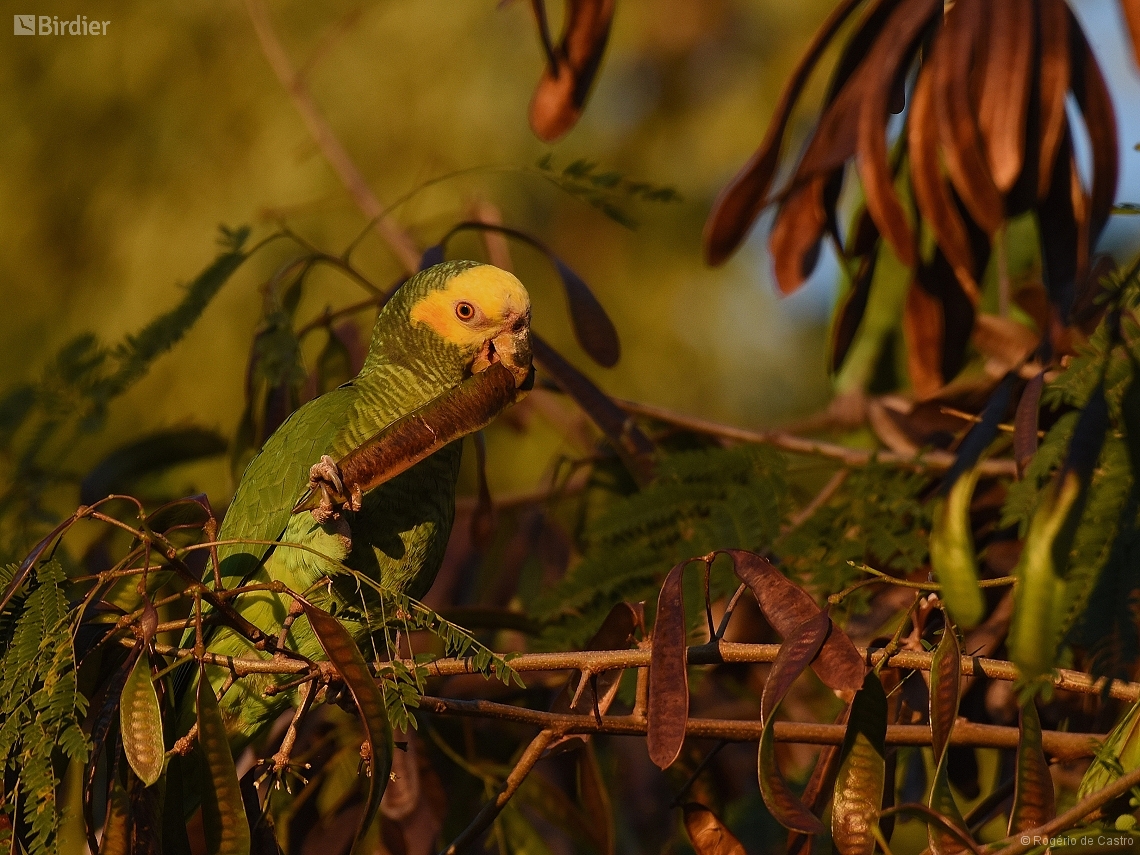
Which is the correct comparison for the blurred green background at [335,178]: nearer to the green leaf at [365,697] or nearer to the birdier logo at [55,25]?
the birdier logo at [55,25]

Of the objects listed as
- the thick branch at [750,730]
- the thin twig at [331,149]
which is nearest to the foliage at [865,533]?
the thick branch at [750,730]

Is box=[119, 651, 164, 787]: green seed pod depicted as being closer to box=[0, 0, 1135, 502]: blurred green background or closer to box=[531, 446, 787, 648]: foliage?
box=[531, 446, 787, 648]: foliage

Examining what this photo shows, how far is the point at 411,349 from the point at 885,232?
89cm

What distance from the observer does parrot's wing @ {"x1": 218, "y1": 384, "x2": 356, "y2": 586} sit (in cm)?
188

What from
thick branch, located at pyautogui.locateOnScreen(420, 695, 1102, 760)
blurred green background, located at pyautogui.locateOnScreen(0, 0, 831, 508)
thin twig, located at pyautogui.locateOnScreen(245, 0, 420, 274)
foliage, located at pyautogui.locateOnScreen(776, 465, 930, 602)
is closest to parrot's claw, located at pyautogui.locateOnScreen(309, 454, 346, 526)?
thick branch, located at pyautogui.locateOnScreen(420, 695, 1102, 760)

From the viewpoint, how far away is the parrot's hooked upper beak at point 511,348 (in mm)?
2014

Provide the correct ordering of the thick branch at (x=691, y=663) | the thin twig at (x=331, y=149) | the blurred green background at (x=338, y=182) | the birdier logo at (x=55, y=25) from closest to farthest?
the thick branch at (x=691, y=663) → the thin twig at (x=331, y=149) → the blurred green background at (x=338, y=182) → the birdier logo at (x=55, y=25)

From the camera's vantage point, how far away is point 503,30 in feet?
16.1

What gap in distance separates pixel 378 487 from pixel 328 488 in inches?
17.7

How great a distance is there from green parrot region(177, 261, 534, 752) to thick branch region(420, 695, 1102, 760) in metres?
0.50

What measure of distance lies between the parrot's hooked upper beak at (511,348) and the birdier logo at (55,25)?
351 centimetres

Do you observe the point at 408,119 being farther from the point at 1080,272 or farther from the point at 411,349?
the point at 1080,272

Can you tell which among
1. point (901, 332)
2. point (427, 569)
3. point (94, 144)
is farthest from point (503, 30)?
point (427, 569)

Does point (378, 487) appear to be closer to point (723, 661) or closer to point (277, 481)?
point (277, 481)
